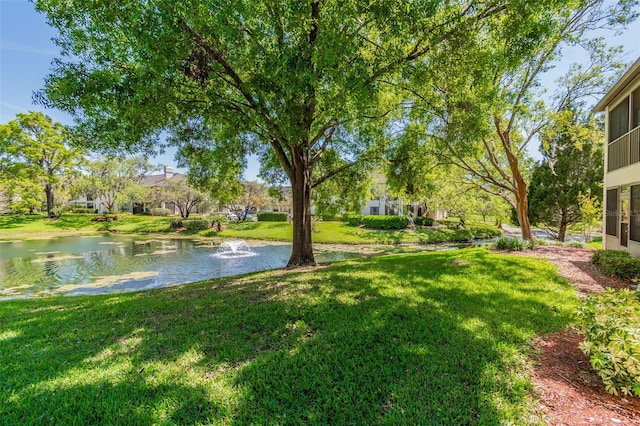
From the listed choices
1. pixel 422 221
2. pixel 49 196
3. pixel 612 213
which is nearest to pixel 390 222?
pixel 422 221

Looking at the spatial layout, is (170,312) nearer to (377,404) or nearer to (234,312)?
(234,312)

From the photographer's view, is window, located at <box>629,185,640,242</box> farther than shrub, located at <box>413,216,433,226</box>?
No

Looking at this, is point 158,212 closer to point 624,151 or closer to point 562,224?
point 562,224

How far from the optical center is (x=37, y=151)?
2948 centimetres

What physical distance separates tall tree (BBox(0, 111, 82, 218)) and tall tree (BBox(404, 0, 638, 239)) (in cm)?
3645

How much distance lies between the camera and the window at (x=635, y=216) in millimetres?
7656

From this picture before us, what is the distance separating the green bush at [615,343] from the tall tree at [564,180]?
1510cm

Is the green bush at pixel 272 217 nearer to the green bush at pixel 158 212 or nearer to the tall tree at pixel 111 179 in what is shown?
the tall tree at pixel 111 179

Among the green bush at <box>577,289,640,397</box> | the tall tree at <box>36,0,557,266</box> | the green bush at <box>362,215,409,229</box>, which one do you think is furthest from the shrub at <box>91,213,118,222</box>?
the green bush at <box>577,289,640,397</box>

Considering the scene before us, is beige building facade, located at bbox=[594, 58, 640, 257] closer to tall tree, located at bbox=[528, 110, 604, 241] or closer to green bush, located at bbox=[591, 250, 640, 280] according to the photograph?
green bush, located at bbox=[591, 250, 640, 280]

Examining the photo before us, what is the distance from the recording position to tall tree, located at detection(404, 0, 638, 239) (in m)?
5.47

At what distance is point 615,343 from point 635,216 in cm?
820

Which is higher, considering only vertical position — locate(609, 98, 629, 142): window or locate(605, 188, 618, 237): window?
locate(609, 98, 629, 142): window

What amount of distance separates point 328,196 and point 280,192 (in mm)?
1949
